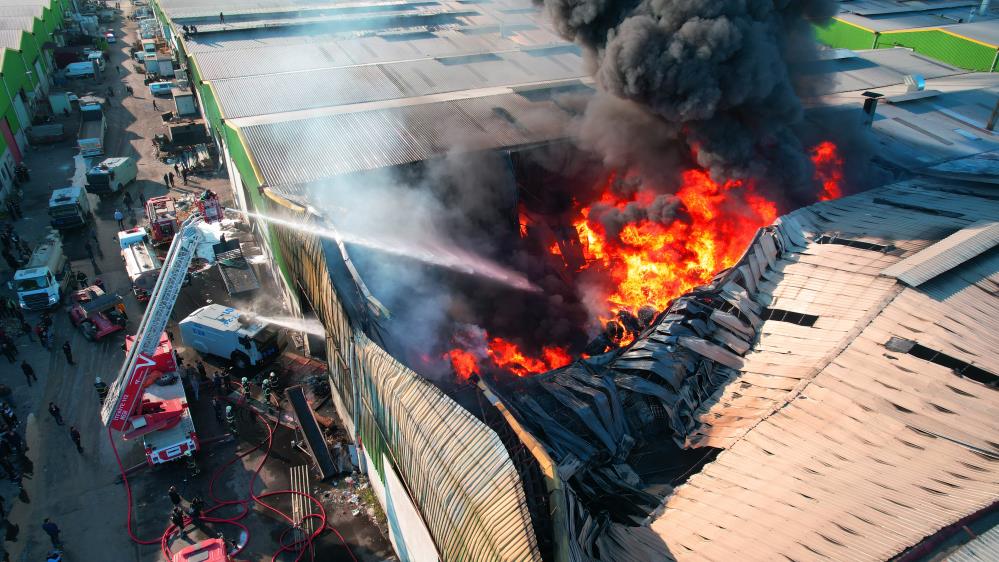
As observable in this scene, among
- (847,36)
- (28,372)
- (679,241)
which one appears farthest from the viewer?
(847,36)

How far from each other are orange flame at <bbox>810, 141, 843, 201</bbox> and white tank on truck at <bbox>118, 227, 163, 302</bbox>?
28761 millimetres

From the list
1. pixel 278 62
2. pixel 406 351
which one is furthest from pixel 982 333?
pixel 278 62

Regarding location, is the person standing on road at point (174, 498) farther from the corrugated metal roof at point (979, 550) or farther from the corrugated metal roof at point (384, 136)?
the corrugated metal roof at point (979, 550)

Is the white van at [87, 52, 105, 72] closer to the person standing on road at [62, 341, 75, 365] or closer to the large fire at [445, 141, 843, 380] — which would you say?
the person standing on road at [62, 341, 75, 365]

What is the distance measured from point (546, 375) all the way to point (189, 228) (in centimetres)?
1294

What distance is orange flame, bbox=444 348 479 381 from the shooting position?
18.7 metres

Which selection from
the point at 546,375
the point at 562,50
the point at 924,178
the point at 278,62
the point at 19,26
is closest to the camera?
the point at 546,375

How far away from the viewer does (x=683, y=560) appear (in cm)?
1177

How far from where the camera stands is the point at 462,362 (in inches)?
754

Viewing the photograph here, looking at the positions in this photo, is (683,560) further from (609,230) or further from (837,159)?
(837,159)

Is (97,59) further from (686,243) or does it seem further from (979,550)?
(979,550)

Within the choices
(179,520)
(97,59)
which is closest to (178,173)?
(179,520)

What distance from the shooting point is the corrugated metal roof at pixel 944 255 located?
55.6 ft

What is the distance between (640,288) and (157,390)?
17172 millimetres
